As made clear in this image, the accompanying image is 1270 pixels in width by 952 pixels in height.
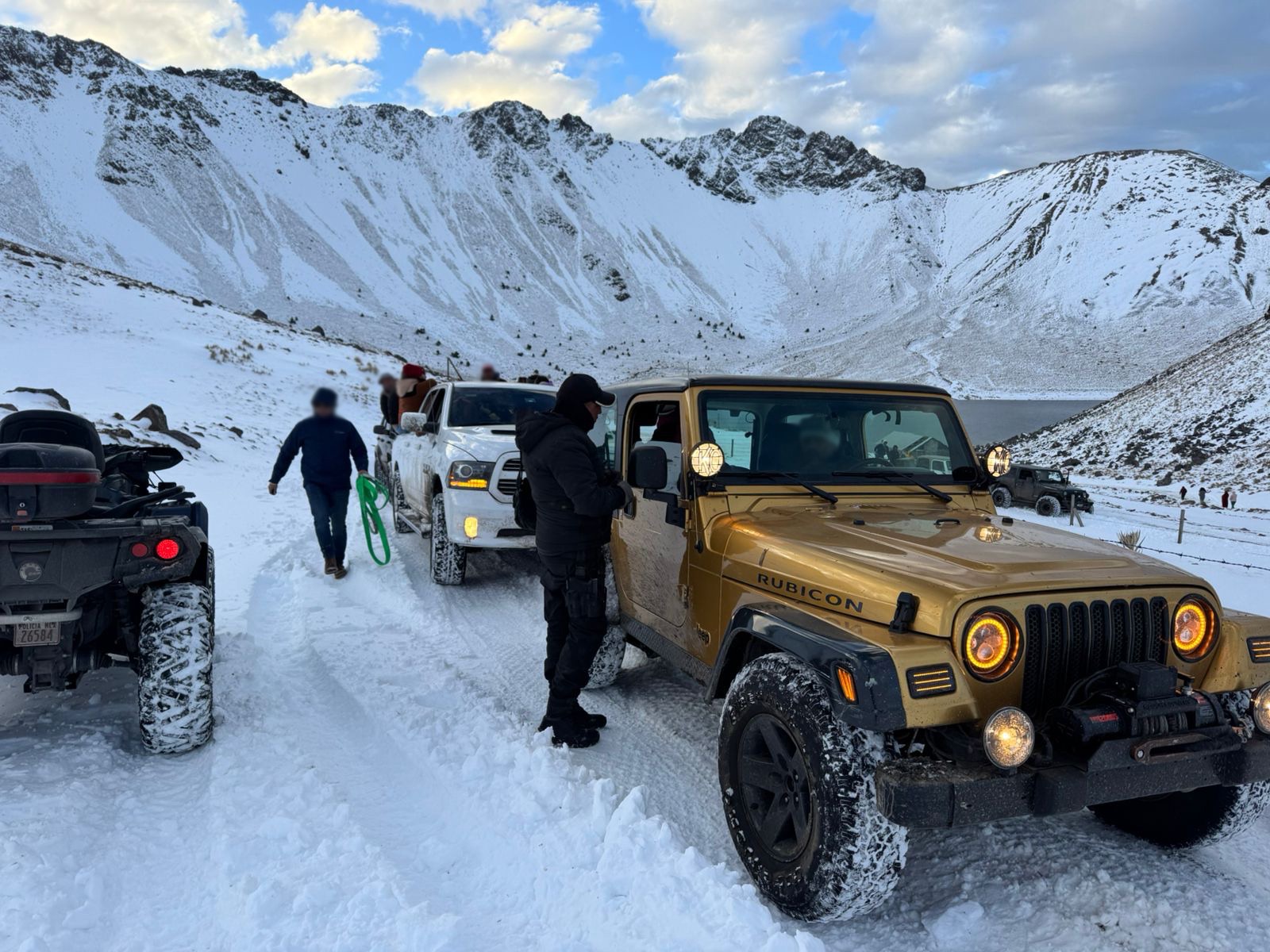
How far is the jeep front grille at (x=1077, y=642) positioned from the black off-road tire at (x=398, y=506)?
7.60 meters

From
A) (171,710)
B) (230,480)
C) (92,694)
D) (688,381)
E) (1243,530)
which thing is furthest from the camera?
(1243,530)

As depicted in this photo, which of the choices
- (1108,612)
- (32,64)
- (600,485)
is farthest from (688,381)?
(32,64)

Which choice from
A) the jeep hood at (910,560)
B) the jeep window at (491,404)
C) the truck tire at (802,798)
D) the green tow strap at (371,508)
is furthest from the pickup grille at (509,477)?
the truck tire at (802,798)

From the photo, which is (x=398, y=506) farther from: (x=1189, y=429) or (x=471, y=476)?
(x=1189, y=429)

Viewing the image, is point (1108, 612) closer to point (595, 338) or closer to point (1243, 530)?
point (1243, 530)

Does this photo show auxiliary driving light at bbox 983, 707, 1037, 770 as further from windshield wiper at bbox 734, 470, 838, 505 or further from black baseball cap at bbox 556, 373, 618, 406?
black baseball cap at bbox 556, 373, 618, 406

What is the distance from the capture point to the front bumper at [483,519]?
22.5 feet

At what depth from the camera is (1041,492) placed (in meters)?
17.5

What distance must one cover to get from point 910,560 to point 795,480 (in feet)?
3.46

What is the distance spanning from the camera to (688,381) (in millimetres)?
4137

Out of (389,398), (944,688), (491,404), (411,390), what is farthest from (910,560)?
(389,398)

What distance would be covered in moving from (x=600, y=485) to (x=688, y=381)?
0.73 meters

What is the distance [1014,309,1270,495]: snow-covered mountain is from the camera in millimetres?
22203

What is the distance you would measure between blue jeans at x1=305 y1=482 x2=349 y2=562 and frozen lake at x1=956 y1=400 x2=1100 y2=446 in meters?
33.7
